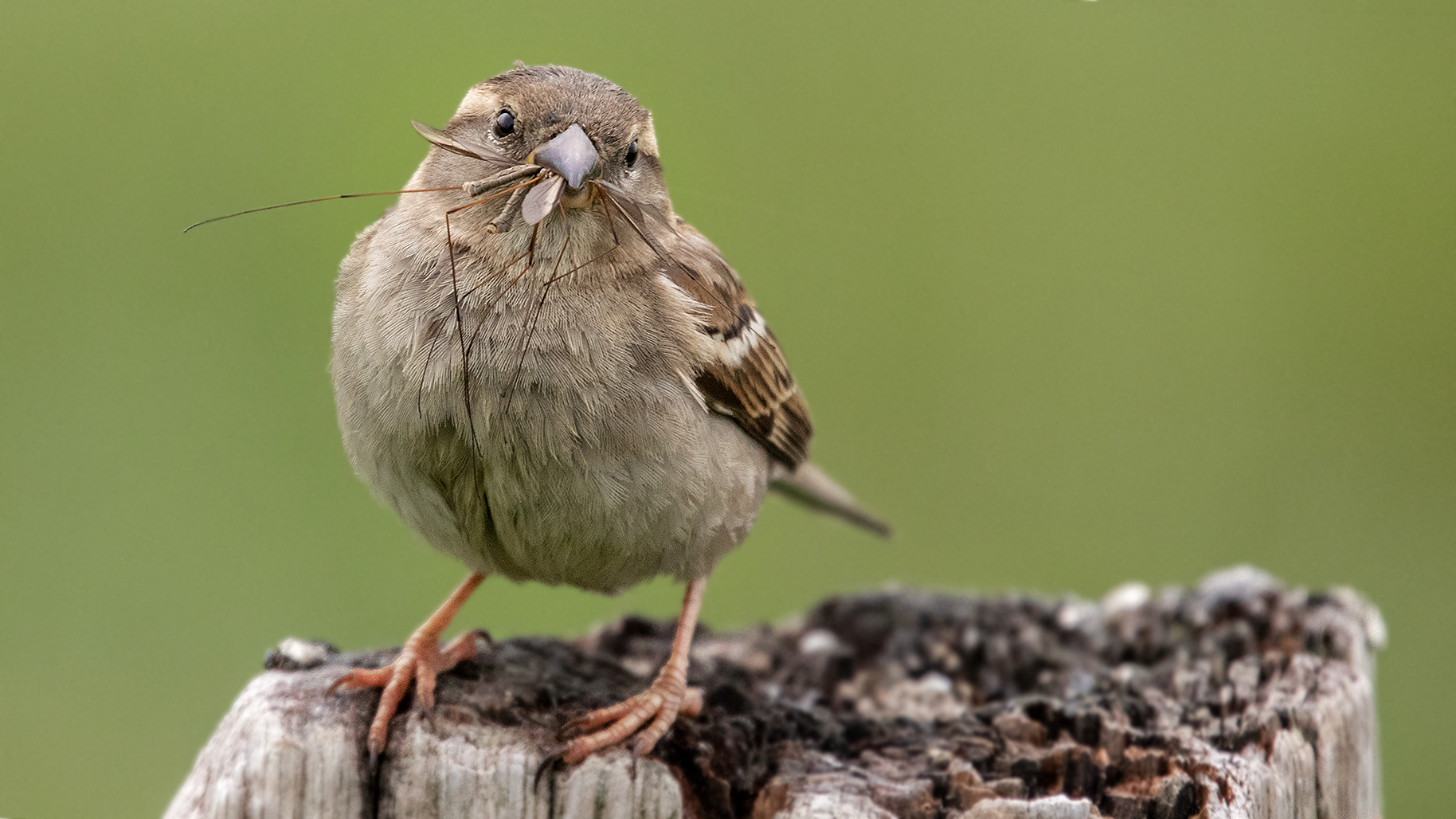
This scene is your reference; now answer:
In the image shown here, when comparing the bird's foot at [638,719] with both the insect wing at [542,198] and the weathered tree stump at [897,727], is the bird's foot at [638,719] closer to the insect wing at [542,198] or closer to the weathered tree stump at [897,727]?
the weathered tree stump at [897,727]

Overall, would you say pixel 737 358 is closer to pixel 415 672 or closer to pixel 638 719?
pixel 638 719

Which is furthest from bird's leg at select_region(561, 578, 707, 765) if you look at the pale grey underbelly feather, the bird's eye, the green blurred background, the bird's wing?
the bird's eye

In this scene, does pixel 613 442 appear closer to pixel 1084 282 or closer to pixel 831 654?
pixel 831 654

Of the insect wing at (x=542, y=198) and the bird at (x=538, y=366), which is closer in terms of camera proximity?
the insect wing at (x=542, y=198)

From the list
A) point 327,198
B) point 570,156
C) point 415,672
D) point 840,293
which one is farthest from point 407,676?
point 840,293

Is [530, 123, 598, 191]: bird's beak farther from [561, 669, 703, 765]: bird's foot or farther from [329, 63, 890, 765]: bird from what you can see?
[561, 669, 703, 765]: bird's foot

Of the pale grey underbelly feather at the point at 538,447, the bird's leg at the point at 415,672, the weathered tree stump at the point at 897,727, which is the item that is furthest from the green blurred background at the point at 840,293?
the weathered tree stump at the point at 897,727

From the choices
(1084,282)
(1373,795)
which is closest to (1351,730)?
(1373,795)
